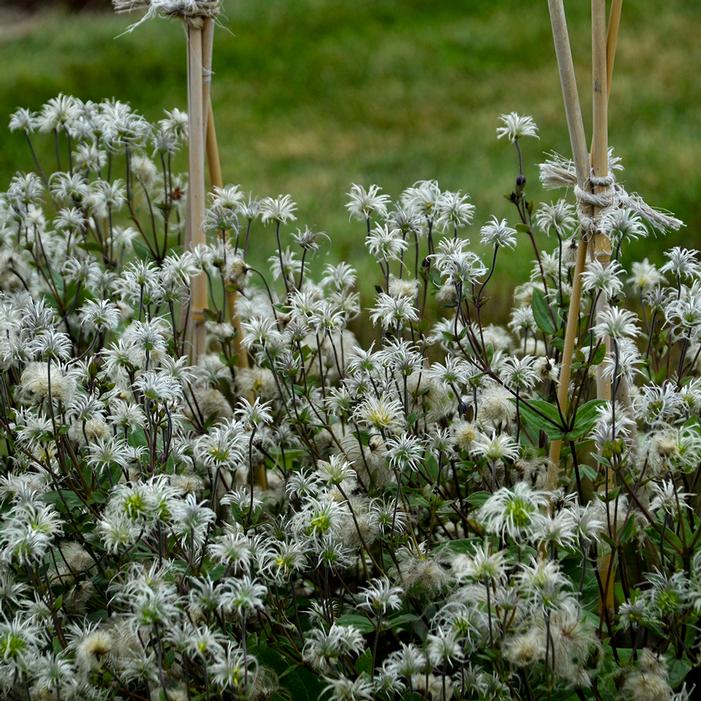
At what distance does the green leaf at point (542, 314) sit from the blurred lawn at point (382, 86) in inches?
163

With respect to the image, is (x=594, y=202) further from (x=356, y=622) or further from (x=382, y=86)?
(x=382, y=86)

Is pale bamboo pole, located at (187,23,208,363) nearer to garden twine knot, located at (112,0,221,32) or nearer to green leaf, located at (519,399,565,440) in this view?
garden twine knot, located at (112,0,221,32)

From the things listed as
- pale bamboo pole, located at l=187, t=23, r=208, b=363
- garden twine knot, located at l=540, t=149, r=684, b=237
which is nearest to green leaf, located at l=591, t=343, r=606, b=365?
garden twine knot, located at l=540, t=149, r=684, b=237

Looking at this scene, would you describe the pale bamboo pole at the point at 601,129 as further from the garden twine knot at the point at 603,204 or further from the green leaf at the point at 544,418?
the green leaf at the point at 544,418

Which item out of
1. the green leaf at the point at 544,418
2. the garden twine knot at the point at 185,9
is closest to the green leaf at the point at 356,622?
the green leaf at the point at 544,418

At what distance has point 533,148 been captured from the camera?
7.95 m

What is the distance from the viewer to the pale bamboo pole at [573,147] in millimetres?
2240

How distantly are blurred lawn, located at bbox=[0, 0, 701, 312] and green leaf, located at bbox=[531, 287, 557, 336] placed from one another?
4.14 m

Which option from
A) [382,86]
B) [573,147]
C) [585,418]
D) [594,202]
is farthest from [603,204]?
[382,86]

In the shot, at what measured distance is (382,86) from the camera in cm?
930

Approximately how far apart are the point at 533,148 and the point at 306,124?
2064 millimetres

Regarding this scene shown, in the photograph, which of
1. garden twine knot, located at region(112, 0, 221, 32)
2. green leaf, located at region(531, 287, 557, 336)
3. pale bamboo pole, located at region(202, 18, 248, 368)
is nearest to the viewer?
green leaf, located at region(531, 287, 557, 336)

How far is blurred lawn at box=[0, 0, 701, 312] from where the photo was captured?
25.1ft

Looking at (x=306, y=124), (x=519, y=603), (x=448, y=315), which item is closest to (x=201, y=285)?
(x=519, y=603)
